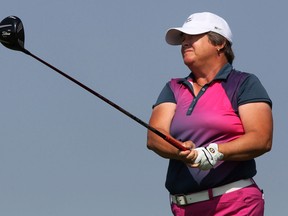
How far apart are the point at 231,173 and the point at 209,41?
1.20 meters

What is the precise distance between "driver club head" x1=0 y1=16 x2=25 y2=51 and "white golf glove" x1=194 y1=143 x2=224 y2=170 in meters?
1.76

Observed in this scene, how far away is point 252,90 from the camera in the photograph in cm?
786

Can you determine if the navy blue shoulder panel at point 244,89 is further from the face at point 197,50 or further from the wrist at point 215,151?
the wrist at point 215,151

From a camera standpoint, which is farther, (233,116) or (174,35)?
(174,35)

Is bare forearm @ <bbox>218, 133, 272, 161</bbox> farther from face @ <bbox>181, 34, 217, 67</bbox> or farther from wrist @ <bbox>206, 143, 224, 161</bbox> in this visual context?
face @ <bbox>181, 34, 217, 67</bbox>

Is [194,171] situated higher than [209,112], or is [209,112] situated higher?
[209,112]

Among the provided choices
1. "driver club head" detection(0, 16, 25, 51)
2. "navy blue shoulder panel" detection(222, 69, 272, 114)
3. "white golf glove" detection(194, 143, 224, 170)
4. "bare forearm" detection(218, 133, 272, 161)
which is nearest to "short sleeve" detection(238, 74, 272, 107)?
"navy blue shoulder panel" detection(222, 69, 272, 114)

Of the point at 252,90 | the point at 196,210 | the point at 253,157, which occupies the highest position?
the point at 252,90

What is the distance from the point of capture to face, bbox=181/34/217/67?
8141mm

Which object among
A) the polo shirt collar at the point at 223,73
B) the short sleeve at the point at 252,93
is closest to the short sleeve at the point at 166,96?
the polo shirt collar at the point at 223,73

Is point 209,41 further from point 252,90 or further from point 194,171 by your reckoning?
point 194,171

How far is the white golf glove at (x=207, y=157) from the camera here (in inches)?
290

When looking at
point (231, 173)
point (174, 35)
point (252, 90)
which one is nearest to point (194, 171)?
point (231, 173)

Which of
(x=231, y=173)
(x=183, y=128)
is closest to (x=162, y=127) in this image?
(x=183, y=128)
